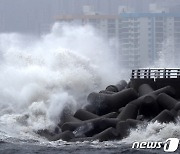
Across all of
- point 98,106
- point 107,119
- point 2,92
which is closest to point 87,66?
point 2,92

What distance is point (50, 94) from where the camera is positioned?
3048 cm

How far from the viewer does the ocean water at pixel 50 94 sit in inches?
939

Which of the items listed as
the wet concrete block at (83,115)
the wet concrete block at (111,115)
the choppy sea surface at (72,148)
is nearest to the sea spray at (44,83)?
the wet concrete block at (83,115)

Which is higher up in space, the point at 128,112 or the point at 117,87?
the point at 117,87

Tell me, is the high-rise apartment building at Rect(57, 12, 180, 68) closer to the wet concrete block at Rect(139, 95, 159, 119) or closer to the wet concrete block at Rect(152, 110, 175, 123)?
the wet concrete block at Rect(139, 95, 159, 119)

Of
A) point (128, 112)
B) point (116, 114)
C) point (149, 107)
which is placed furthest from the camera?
point (116, 114)

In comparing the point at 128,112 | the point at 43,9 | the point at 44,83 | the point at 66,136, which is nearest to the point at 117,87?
the point at 44,83

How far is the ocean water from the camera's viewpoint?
2386 centimetres

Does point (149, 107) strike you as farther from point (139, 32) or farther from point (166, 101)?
point (139, 32)

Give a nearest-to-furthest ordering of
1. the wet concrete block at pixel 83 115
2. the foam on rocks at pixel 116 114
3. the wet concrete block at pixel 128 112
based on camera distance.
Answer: the foam on rocks at pixel 116 114, the wet concrete block at pixel 128 112, the wet concrete block at pixel 83 115

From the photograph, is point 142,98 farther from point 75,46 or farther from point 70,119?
point 75,46

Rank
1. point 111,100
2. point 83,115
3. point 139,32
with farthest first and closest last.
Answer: point 139,32 → point 111,100 → point 83,115

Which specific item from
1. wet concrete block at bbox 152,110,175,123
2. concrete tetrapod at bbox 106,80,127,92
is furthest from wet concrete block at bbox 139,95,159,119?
concrete tetrapod at bbox 106,80,127,92

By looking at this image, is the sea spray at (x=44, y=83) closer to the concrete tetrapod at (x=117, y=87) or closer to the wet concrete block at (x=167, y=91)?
the concrete tetrapod at (x=117, y=87)
